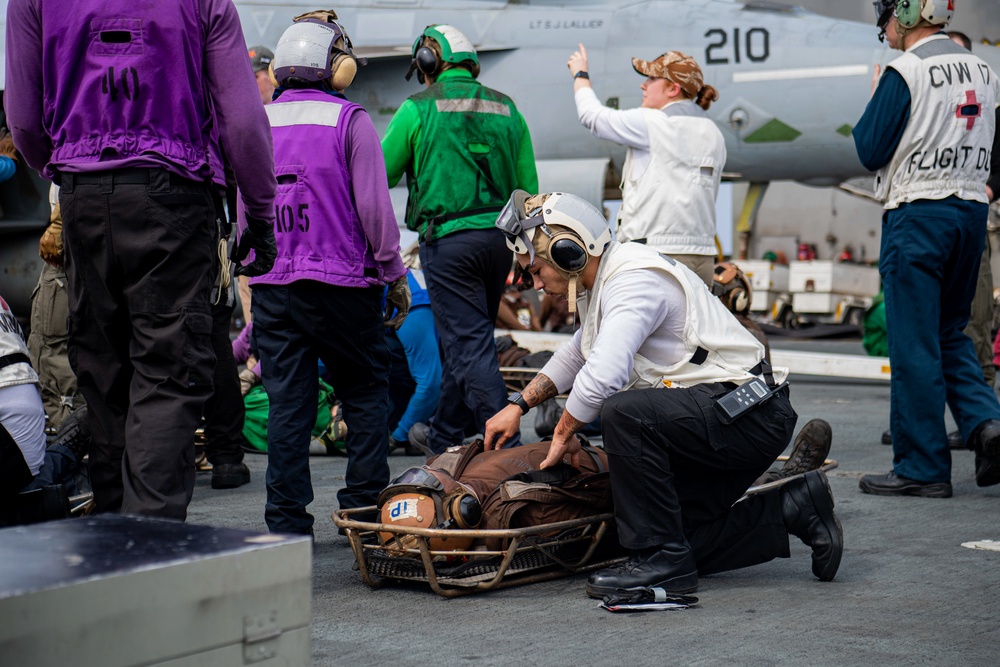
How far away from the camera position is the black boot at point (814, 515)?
350 centimetres

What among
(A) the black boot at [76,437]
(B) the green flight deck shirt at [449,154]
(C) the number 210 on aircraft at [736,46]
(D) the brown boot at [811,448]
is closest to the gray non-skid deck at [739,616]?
(D) the brown boot at [811,448]

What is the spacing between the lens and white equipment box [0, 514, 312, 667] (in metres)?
1.50

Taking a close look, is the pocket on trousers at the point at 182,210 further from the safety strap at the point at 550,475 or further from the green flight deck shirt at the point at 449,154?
the green flight deck shirt at the point at 449,154

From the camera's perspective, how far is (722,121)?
1026cm

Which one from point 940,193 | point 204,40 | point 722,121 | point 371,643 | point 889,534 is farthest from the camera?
point 722,121

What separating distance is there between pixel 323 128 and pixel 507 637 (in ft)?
5.92

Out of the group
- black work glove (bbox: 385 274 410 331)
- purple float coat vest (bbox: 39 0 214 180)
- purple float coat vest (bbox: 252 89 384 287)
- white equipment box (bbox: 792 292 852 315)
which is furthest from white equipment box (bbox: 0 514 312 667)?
white equipment box (bbox: 792 292 852 315)

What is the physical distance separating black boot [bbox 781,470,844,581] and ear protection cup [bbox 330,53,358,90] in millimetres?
1959

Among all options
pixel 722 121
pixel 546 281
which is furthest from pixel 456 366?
pixel 722 121

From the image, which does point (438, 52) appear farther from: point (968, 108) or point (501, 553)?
point (501, 553)

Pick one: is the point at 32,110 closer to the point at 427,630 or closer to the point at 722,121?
the point at 427,630

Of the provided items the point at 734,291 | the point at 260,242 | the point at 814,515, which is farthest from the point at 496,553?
the point at 734,291

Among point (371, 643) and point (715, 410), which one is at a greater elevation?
point (715, 410)

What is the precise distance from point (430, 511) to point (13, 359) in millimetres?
1361
